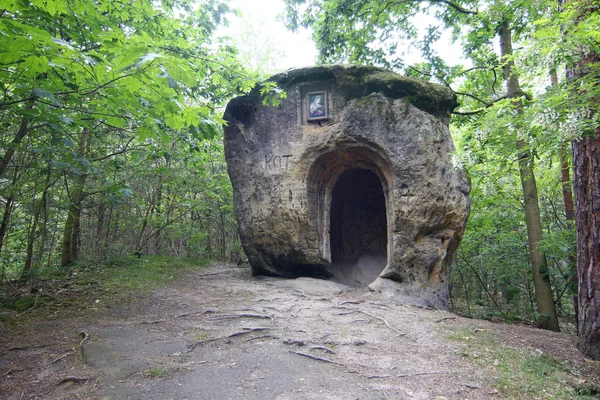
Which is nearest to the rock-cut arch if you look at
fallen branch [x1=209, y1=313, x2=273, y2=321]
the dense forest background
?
the dense forest background

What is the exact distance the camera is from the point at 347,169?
8953 millimetres

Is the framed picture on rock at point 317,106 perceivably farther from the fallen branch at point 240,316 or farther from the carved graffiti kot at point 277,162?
the fallen branch at point 240,316

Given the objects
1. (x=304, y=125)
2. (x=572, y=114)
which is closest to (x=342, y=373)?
(x=572, y=114)

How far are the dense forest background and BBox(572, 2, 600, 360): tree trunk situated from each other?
0.31m

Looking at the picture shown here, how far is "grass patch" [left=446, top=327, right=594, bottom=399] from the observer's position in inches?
123

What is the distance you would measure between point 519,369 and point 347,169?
5975 mm

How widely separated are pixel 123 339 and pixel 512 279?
10.3 m

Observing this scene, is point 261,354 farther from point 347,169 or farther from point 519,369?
point 347,169

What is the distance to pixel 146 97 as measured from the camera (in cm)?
312

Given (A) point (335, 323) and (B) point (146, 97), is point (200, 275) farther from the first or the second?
(B) point (146, 97)

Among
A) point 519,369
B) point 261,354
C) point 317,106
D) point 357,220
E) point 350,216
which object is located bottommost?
point 519,369

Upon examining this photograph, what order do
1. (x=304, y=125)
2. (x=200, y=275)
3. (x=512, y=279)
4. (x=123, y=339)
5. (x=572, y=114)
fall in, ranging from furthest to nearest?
(x=512, y=279), (x=200, y=275), (x=304, y=125), (x=123, y=339), (x=572, y=114)

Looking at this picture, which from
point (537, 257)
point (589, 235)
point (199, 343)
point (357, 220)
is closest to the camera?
point (589, 235)

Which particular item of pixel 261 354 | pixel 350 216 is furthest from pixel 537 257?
pixel 261 354
